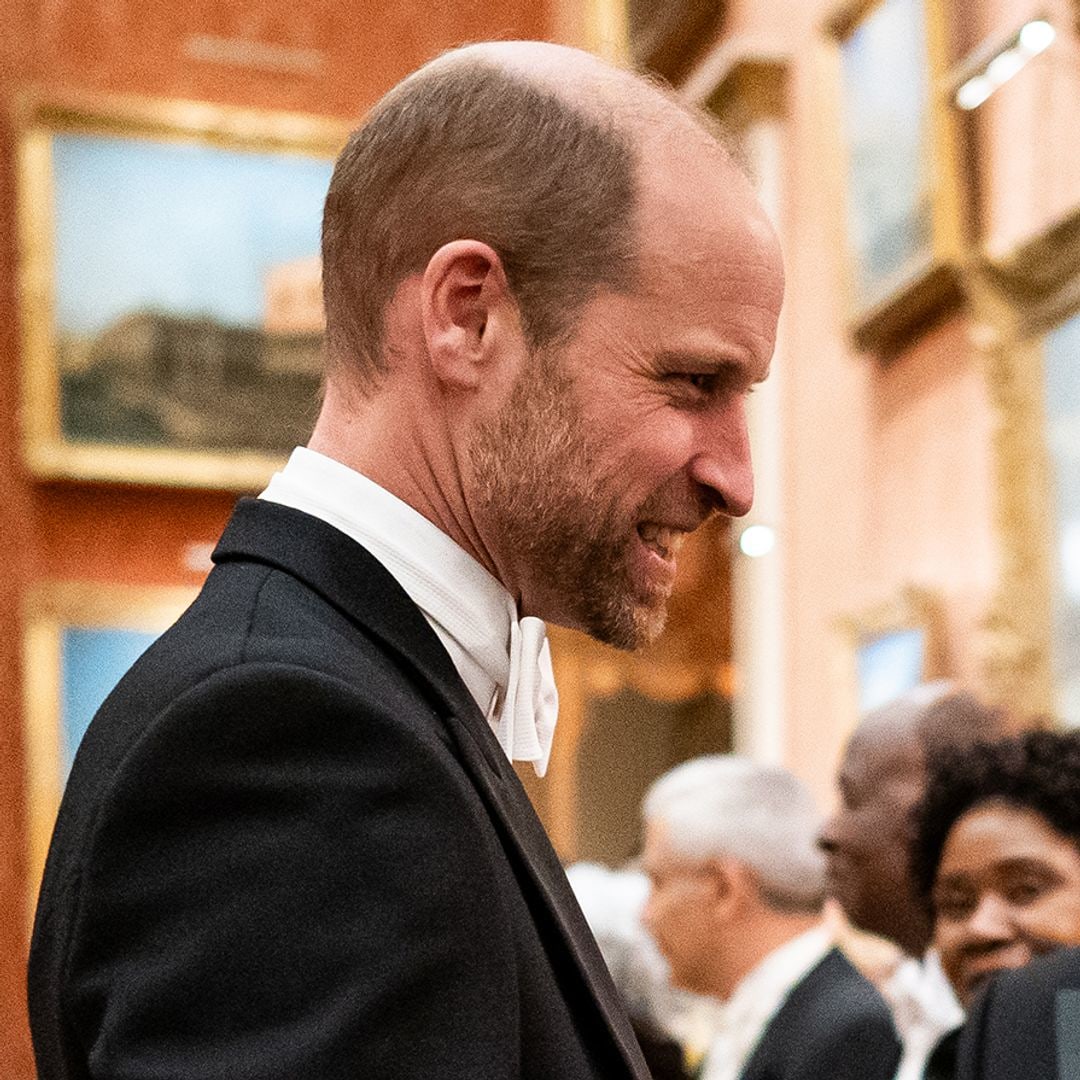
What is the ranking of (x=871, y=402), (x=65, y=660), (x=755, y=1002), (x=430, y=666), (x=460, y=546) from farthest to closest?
(x=65, y=660), (x=871, y=402), (x=755, y=1002), (x=460, y=546), (x=430, y=666)

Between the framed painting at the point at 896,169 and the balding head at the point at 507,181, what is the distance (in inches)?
188

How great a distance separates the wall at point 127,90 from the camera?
365 inches

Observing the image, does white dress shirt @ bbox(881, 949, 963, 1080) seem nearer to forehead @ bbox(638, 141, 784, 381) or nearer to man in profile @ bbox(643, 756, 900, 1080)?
man in profile @ bbox(643, 756, 900, 1080)

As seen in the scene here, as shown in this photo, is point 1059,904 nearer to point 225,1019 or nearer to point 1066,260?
point 1066,260

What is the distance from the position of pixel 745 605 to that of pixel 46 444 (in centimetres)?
343

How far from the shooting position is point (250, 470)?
9.85m

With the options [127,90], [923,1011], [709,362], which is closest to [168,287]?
[127,90]

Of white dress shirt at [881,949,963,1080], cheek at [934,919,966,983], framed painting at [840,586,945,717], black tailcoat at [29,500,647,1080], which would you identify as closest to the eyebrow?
black tailcoat at [29,500,647,1080]

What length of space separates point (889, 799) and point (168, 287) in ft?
18.5

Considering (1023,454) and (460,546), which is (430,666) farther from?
(1023,454)

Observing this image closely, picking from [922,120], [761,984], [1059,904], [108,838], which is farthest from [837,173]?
[108,838]

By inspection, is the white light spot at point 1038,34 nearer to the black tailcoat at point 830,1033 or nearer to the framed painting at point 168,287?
the black tailcoat at point 830,1033

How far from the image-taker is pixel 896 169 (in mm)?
6996

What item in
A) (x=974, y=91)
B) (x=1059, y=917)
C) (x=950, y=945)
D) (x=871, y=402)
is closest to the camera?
(x=1059, y=917)
